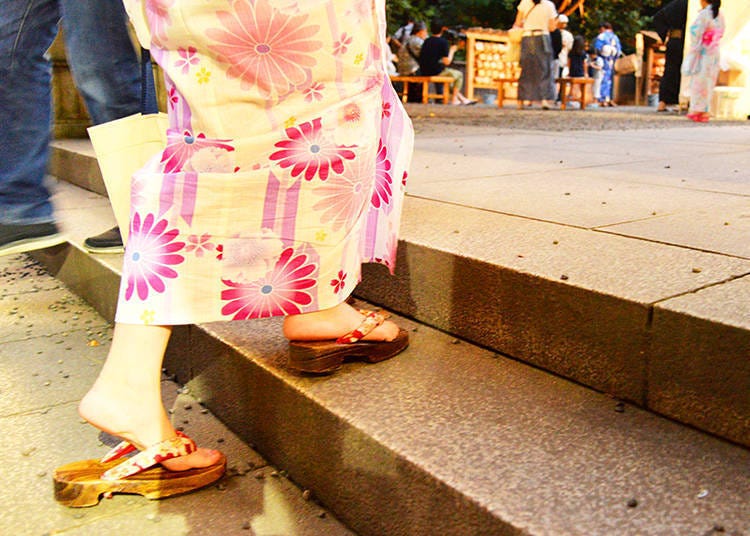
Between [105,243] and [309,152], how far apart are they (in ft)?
5.51

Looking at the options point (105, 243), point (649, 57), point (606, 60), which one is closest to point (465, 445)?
point (105, 243)

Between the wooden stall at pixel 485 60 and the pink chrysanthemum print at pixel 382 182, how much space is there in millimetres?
17052

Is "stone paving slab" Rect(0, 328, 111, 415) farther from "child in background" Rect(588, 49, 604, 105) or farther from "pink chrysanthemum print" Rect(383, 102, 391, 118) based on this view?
"child in background" Rect(588, 49, 604, 105)

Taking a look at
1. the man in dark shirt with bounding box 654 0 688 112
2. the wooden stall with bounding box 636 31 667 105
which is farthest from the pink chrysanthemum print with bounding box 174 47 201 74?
the wooden stall with bounding box 636 31 667 105

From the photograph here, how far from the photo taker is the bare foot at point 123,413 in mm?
1649

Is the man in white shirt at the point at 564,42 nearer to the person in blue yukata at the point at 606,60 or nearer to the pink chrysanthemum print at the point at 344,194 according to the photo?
the person in blue yukata at the point at 606,60

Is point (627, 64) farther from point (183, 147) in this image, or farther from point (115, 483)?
point (115, 483)

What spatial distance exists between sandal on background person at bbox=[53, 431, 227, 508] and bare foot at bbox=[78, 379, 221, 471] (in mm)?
38

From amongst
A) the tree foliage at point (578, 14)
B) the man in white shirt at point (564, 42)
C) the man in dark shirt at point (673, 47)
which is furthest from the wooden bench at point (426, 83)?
the tree foliage at point (578, 14)

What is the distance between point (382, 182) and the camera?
197 cm

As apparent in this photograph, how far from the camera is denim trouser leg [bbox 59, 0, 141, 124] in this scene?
2604 mm

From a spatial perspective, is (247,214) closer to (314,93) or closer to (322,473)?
(314,93)

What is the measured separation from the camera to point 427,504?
142cm

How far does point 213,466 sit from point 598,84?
683 inches
